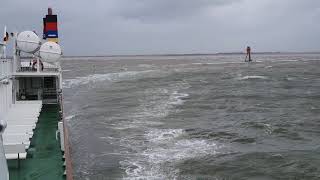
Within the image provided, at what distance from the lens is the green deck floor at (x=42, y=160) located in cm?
1120

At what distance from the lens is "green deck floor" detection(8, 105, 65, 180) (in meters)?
11.2

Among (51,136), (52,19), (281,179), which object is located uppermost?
(52,19)

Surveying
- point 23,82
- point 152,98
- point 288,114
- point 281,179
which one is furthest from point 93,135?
point 152,98

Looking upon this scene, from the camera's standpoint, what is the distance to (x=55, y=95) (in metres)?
24.0

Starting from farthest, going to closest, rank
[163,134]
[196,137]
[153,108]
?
[153,108] < [163,134] < [196,137]

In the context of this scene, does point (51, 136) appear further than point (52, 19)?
No

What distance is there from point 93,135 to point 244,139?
7.61 m

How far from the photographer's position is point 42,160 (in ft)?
41.2

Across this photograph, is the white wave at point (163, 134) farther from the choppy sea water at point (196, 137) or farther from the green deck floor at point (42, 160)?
the green deck floor at point (42, 160)

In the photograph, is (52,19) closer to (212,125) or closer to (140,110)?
(140,110)

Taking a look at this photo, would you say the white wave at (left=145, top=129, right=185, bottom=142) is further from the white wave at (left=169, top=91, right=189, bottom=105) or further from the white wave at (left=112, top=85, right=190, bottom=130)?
the white wave at (left=169, top=91, right=189, bottom=105)

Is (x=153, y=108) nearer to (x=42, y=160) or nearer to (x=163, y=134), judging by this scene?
(x=163, y=134)

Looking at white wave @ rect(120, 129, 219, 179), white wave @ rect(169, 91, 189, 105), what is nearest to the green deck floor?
white wave @ rect(120, 129, 219, 179)

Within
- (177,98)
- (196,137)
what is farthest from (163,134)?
(177,98)
